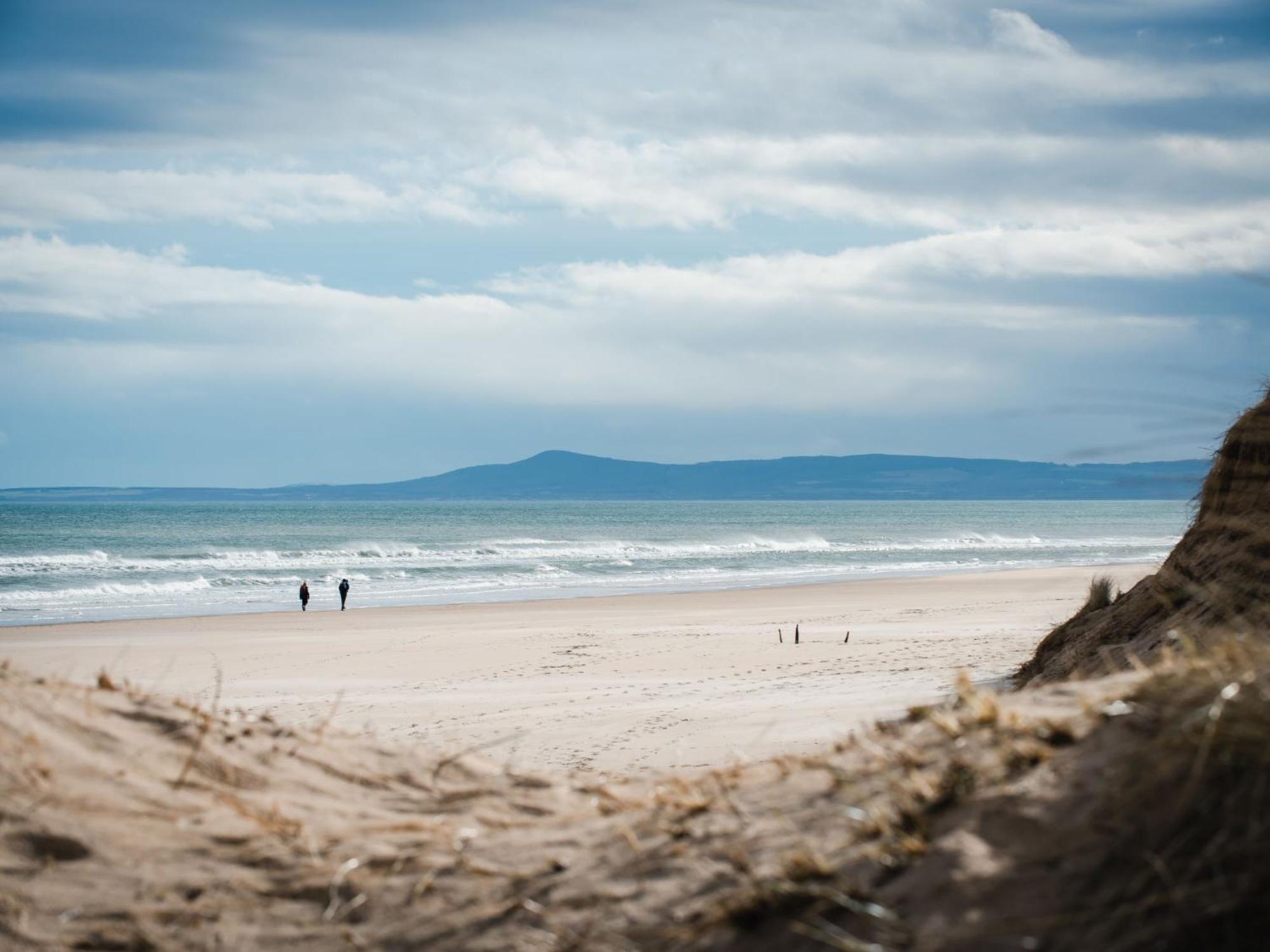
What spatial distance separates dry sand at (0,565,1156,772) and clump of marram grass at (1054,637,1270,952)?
8.67 ft

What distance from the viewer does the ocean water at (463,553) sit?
34.7m

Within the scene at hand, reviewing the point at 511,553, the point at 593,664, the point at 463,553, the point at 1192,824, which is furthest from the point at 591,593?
the point at 1192,824

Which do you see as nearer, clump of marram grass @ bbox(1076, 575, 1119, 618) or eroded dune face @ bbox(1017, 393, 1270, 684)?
eroded dune face @ bbox(1017, 393, 1270, 684)

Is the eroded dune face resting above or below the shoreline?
above

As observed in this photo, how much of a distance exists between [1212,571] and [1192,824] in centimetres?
563

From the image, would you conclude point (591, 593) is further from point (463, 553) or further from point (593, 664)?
point (463, 553)

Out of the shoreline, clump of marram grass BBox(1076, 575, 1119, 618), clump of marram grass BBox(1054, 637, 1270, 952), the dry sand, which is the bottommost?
the shoreline

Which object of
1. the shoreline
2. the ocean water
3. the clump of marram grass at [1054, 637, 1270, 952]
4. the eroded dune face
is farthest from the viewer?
the ocean water

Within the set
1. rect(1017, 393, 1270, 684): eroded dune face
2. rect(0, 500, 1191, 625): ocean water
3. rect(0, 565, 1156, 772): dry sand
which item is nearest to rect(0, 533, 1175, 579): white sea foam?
rect(0, 500, 1191, 625): ocean water

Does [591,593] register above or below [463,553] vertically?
below

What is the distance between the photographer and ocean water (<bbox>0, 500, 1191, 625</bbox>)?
34656 mm

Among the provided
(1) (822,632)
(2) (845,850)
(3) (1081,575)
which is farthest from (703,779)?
(3) (1081,575)

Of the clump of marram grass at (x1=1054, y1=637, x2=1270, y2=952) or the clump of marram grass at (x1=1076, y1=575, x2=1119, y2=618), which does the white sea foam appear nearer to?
the clump of marram grass at (x1=1076, y1=575, x2=1119, y2=618)

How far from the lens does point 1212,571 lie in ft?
24.1
